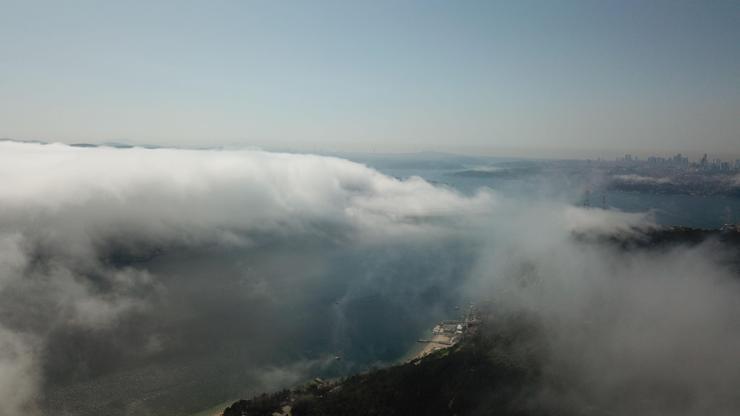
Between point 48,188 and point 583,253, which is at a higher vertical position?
point 48,188

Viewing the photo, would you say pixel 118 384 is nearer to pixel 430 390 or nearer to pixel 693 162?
pixel 430 390

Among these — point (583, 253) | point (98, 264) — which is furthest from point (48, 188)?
point (583, 253)

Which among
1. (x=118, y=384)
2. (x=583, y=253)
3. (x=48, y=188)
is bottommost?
(x=118, y=384)

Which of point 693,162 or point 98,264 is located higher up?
point 693,162

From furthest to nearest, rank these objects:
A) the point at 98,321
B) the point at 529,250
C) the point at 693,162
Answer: the point at 693,162
the point at 529,250
the point at 98,321

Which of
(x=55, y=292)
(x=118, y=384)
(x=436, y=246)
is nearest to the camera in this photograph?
(x=118, y=384)

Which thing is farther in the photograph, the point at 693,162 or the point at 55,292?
the point at 693,162

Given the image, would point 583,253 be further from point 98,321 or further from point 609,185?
point 609,185

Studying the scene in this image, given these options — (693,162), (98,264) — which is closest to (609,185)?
(693,162)

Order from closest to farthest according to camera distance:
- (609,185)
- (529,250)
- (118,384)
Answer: (118,384)
(529,250)
(609,185)
